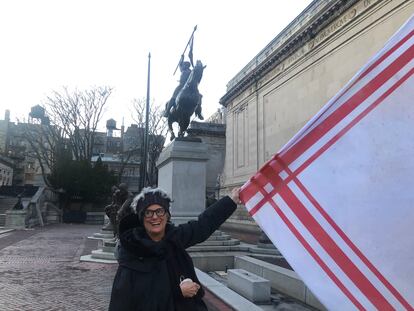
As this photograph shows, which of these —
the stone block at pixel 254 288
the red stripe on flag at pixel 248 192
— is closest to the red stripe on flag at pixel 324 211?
the red stripe on flag at pixel 248 192

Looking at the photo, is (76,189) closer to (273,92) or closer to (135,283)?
(273,92)

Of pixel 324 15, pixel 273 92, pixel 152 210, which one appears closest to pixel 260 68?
pixel 273 92

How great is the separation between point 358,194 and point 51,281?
897 centimetres

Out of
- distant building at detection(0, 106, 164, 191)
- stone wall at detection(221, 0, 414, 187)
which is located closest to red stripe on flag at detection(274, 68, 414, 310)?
stone wall at detection(221, 0, 414, 187)

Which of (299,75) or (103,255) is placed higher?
(299,75)

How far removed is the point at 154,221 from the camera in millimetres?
2744

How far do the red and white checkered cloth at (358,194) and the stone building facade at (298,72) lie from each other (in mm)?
16368

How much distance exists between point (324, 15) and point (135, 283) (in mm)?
23150

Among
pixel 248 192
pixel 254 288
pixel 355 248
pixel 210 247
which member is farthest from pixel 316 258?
pixel 210 247

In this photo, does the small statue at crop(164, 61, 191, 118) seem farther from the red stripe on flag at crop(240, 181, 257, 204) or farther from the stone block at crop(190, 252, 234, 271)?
the red stripe on flag at crop(240, 181, 257, 204)

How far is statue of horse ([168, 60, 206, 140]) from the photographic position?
42.0 feet

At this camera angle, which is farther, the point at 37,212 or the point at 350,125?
the point at 37,212

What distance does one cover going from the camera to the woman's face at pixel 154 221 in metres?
2.74

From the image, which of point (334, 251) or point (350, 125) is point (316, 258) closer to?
point (334, 251)
